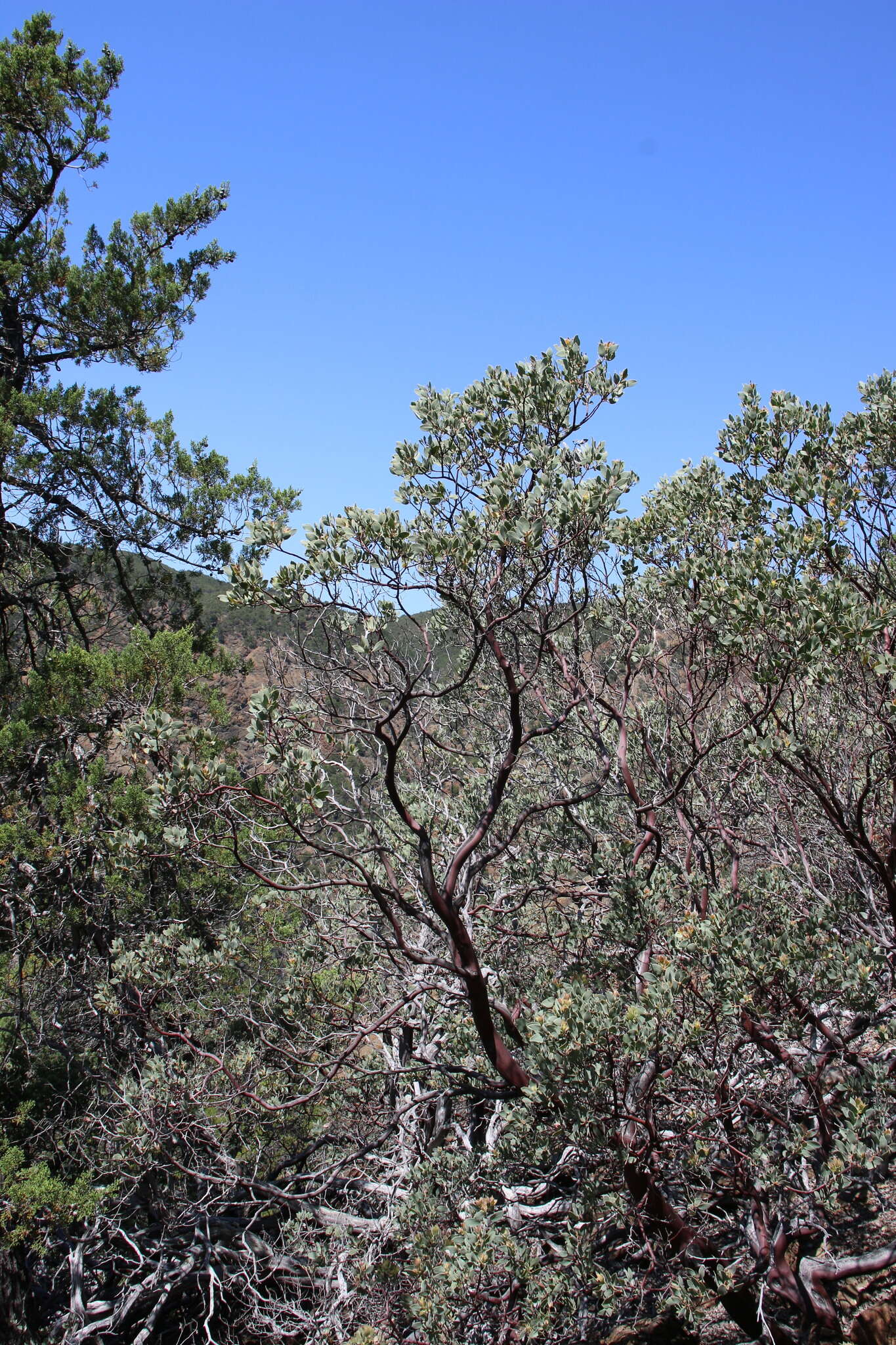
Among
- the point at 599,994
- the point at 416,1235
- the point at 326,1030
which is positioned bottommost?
the point at 416,1235

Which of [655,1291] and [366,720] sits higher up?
[366,720]

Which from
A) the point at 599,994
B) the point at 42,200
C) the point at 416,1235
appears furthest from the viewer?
the point at 42,200

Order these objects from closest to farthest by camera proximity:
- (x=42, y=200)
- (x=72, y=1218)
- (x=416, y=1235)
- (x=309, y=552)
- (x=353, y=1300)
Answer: (x=309, y=552), (x=416, y=1235), (x=353, y=1300), (x=72, y=1218), (x=42, y=200)

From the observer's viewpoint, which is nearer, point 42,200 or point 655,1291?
point 655,1291

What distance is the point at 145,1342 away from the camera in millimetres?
6988

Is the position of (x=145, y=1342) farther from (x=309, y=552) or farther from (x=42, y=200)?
(x=42, y=200)

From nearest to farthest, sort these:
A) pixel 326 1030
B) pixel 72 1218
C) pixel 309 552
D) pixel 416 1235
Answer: pixel 309 552 < pixel 416 1235 < pixel 72 1218 < pixel 326 1030

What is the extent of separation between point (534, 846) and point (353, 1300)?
3.48 meters

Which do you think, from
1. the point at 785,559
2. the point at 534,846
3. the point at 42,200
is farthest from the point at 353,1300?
the point at 42,200

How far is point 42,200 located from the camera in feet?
28.0

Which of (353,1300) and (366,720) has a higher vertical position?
(366,720)

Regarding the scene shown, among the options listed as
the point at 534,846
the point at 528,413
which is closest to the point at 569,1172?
the point at 534,846

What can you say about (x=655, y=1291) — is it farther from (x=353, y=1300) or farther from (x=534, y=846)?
(x=534, y=846)

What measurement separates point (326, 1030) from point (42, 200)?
354 inches
